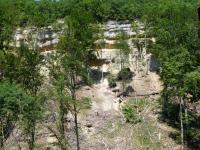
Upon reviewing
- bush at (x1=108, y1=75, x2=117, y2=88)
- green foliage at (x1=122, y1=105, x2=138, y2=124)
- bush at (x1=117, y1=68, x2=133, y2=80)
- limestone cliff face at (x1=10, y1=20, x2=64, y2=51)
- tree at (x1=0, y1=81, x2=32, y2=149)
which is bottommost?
green foliage at (x1=122, y1=105, x2=138, y2=124)

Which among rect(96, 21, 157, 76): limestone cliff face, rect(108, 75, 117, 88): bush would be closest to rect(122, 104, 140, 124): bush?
rect(108, 75, 117, 88): bush

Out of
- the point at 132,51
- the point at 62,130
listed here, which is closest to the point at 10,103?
the point at 62,130

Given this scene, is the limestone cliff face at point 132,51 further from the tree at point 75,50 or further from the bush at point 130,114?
the bush at point 130,114

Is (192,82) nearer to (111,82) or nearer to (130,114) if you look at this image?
(130,114)

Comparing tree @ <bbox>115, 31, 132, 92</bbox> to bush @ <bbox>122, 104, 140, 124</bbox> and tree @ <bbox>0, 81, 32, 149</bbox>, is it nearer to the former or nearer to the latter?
bush @ <bbox>122, 104, 140, 124</bbox>

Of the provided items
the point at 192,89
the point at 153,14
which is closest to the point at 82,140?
the point at 192,89

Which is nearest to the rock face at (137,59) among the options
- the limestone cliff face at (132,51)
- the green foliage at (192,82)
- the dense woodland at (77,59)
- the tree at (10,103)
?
the limestone cliff face at (132,51)
